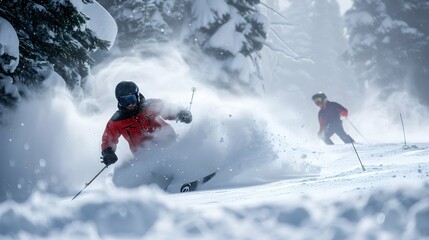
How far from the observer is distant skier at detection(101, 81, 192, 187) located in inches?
257

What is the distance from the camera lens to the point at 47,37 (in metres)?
6.85

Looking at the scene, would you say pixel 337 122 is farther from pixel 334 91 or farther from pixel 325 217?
pixel 334 91

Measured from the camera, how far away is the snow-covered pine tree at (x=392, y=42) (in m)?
27.1

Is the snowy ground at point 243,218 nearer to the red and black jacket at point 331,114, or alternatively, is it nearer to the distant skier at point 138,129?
the distant skier at point 138,129

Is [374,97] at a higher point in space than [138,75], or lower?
lower

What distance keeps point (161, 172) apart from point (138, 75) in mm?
6448

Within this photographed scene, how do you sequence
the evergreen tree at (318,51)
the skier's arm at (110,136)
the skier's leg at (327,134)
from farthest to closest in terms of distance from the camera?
the evergreen tree at (318,51), the skier's leg at (327,134), the skier's arm at (110,136)

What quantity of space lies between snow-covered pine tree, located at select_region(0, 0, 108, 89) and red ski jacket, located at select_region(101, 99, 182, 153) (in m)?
1.26

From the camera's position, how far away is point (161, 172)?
257 inches

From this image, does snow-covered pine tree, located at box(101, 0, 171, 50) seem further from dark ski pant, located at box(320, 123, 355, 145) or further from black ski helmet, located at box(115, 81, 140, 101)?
black ski helmet, located at box(115, 81, 140, 101)

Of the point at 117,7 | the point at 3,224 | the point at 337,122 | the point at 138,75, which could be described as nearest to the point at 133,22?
the point at 117,7

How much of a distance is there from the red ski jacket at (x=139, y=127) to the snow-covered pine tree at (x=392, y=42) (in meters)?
24.0

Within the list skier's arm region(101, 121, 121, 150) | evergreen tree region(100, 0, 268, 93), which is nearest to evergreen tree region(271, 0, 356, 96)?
evergreen tree region(100, 0, 268, 93)

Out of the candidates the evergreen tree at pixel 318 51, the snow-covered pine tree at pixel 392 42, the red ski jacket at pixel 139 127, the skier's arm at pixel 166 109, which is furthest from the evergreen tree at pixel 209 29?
the evergreen tree at pixel 318 51
